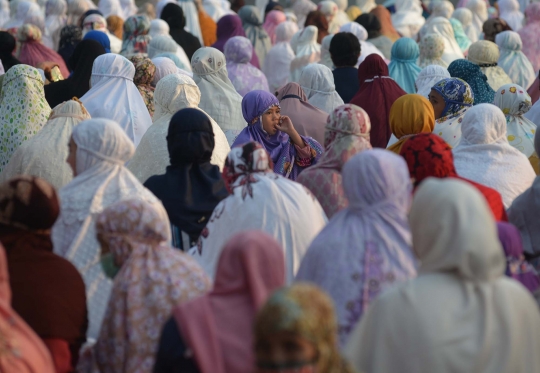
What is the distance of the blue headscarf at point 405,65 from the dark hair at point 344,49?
595 millimetres

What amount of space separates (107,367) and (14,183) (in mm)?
720

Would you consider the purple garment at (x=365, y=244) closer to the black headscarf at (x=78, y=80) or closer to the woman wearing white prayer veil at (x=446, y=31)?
the black headscarf at (x=78, y=80)

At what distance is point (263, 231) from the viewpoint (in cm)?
405

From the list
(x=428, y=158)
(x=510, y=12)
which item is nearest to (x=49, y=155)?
(x=428, y=158)

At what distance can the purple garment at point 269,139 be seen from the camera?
648 cm

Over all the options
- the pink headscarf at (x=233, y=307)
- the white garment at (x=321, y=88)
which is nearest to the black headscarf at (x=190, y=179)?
the pink headscarf at (x=233, y=307)

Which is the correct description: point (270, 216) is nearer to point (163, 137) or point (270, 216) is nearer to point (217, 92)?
point (163, 137)

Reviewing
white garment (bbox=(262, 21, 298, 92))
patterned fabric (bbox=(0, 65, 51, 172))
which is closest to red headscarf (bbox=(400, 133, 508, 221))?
patterned fabric (bbox=(0, 65, 51, 172))

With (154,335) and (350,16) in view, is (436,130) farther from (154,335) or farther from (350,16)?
(350,16)

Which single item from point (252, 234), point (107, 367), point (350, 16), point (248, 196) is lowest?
point (350, 16)

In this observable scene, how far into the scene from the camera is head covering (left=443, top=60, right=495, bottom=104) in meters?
8.40

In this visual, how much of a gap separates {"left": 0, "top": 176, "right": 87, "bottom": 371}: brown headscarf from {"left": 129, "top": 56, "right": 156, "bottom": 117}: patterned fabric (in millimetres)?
4111

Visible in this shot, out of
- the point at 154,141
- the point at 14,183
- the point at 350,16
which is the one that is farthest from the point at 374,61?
the point at 350,16

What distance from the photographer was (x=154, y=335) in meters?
3.63
